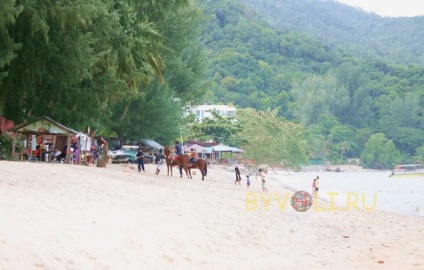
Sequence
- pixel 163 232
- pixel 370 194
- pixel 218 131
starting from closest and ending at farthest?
pixel 163 232 → pixel 370 194 → pixel 218 131

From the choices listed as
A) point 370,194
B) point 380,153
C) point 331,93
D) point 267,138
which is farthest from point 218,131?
point 331,93

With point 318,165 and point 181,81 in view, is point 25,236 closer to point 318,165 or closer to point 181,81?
point 181,81

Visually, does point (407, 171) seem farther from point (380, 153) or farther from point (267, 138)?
point (380, 153)

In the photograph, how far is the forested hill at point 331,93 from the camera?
545ft

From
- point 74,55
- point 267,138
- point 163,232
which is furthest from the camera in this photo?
point 267,138

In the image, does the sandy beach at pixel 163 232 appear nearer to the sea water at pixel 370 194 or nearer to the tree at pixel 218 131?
the sea water at pixel 370 194

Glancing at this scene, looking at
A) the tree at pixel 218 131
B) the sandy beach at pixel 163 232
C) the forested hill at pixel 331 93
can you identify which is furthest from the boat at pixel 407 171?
the sandy beach at pixel 163 232

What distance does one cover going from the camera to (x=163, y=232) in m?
12.2

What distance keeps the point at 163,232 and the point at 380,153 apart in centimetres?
15042

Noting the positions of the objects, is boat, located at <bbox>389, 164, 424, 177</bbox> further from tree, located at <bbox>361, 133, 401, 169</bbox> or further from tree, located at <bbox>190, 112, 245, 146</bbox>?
tree, located at <bbox>190, 112, 245, 146</bbox>

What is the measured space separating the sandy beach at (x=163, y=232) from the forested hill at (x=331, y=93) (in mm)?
141594

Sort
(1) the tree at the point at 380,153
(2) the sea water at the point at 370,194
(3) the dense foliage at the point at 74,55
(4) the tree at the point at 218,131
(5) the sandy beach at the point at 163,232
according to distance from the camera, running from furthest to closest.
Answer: (1) the tree at the point at 380,153 < (4) the tree at the point at 218,131 < (2) the sea water at the point at 370,194 < (3) the dense foliage at the point at 74,55 < (5) the sandy beach at the point at 163,232

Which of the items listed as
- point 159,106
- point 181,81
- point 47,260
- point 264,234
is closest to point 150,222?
point 264,234

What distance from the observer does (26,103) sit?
81.9ft
